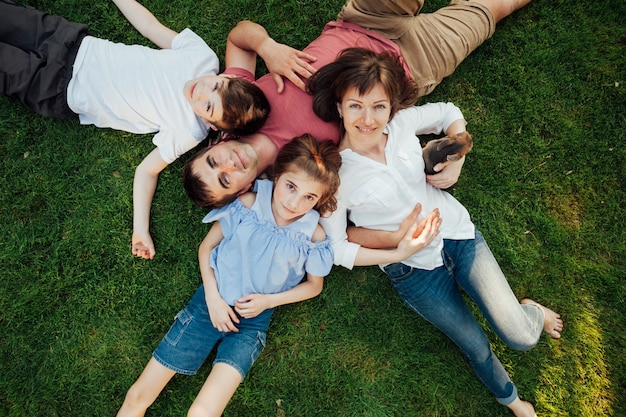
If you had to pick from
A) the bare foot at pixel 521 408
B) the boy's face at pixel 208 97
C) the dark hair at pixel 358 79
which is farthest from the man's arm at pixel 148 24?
the bare foot at pixel 521 408

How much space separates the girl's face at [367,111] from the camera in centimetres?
286

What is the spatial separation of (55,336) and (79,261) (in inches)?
23.5

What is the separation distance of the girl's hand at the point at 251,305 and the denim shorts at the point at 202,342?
0.16 metres

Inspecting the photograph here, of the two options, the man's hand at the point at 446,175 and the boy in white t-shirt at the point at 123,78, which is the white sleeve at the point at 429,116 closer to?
the man's hand at the point at 446,175

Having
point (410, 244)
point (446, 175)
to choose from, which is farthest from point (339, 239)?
point (446, 175)

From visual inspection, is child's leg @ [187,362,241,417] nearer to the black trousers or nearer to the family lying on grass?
the family lying on grass

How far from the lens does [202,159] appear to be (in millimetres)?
3094

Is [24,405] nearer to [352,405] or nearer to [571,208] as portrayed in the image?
[352,405]

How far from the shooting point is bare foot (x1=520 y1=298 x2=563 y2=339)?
3539 millimetres

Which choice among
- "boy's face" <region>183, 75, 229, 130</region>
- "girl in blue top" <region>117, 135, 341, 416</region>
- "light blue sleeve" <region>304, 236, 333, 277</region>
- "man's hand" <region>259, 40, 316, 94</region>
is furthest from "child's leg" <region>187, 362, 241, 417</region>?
"man's hand" <region>259, 40, 316, 94</region>

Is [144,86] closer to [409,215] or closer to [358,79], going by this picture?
[358,79]

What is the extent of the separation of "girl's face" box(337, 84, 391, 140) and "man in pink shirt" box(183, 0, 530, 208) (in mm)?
351

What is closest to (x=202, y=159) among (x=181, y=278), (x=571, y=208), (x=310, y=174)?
(x=310, y=174)

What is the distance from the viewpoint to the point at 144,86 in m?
3.36
